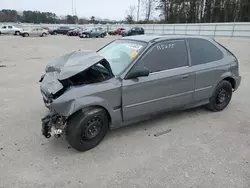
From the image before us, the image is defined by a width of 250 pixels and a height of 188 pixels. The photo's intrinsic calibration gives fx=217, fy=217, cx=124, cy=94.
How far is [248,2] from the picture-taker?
123ft

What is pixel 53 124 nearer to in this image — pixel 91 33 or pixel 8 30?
pixel 91 33

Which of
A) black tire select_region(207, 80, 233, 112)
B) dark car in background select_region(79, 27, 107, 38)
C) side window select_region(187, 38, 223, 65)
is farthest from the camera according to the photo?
dark car in background select_region(79, 27, 107, 38)

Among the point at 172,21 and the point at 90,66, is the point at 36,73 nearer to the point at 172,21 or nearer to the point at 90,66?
the point at 90,66

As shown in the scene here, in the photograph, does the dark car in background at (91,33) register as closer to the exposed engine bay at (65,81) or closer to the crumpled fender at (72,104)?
the exposed engine bay at (65,81)

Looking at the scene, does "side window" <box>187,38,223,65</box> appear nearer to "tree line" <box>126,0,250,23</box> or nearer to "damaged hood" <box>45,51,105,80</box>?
"damaged hood" <box>45,51,105,80</box>

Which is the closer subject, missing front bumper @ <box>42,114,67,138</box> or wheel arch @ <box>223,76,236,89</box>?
missing front bumper @ <box>42,114,67,138</box>

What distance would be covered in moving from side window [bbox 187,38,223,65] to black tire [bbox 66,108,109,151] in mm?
1986

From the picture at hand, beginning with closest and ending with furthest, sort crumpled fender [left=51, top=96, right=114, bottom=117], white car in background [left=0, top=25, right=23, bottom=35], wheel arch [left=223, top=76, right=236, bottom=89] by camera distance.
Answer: crumpled fender [left=51, top=96, right=114, bottom=117] < wheel arch [left=223, top=76, right=236, bottom=89] < white car in background [left=0, top=25, right=23, bottom=35]

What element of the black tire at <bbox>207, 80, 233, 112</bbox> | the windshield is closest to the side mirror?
the windshield

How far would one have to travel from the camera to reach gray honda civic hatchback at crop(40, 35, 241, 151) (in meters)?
2.89

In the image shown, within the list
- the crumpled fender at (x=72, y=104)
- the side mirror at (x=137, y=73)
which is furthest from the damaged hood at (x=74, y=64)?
the side mirror at (x=137, y=73)

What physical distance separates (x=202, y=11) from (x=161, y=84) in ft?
155

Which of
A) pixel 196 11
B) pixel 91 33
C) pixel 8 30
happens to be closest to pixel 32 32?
pixel 8 30

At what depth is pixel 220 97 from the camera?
4.43 meters
